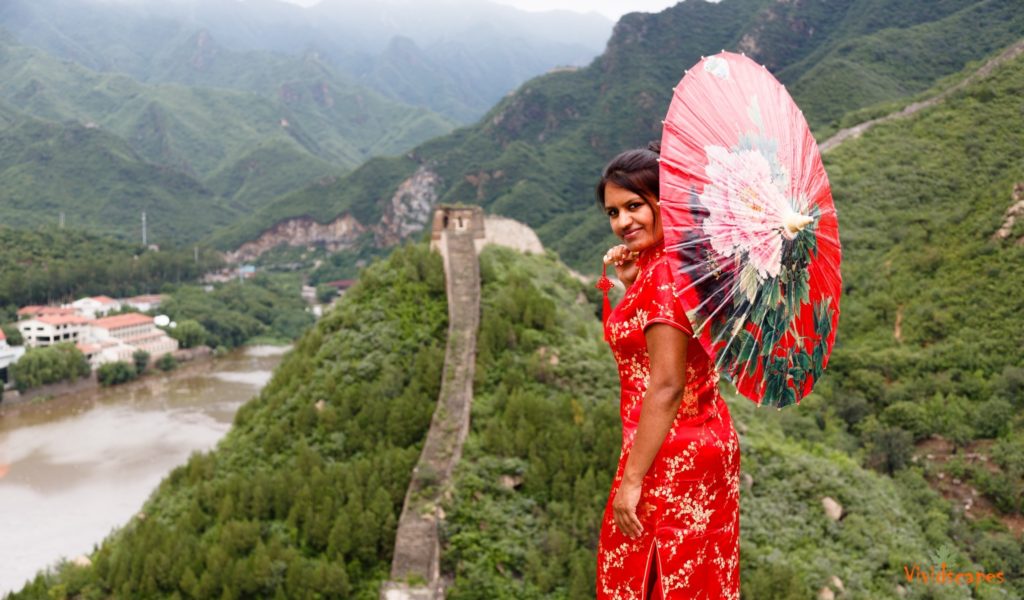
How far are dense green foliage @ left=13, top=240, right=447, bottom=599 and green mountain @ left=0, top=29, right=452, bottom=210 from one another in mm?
91385

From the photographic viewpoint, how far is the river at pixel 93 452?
2012cm

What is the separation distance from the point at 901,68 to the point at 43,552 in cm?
4321

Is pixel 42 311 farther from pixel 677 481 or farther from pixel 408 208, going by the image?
pixel 677 481

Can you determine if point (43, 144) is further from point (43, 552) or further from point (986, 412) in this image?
point (986, 412)

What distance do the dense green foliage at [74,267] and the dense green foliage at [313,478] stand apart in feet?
112

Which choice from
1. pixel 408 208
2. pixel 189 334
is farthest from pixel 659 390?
pixel 408 208

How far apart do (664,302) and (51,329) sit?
41599 mm

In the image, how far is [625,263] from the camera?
2.73 metres

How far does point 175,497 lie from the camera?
12969 millimetres

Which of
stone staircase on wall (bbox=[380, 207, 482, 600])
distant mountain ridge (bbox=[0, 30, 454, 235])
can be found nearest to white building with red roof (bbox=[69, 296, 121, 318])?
distant mountain ridge (bbox=[0, 30, 454, 235])

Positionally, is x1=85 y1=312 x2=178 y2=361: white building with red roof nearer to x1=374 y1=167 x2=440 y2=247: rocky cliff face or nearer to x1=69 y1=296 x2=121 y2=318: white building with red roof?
x1=69 y1=296 x2=121 y2=318: white building with red roof

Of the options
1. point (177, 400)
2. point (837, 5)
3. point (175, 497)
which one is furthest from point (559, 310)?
point (837, 5)

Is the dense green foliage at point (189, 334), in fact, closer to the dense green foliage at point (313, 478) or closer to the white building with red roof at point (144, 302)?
the white building with red roof at point (144, 302)

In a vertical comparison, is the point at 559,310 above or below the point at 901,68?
below
